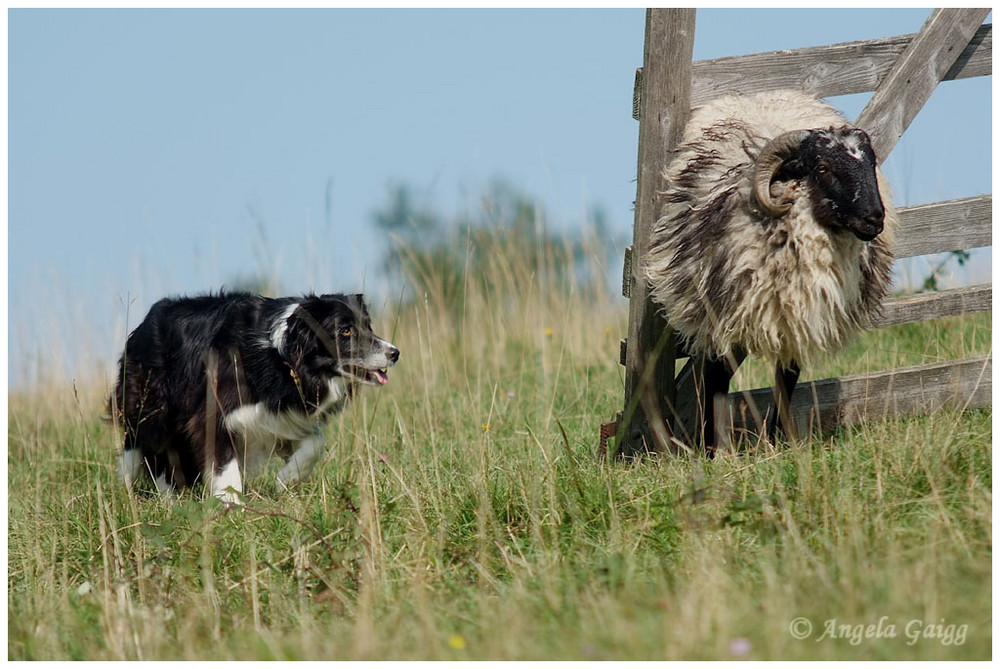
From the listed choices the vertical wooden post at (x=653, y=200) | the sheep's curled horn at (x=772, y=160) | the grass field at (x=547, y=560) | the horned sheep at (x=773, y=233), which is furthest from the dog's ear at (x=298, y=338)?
the sheep's curled horn at (x=772, y=160)

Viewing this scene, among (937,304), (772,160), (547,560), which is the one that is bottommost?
(547,560)

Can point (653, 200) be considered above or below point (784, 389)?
above

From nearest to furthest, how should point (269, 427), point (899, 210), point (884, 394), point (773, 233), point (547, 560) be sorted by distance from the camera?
point (547, 560) < point (773, 233) < point (899, 210) < point (884, 394) < point (269, 427)

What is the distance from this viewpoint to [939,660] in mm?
2443

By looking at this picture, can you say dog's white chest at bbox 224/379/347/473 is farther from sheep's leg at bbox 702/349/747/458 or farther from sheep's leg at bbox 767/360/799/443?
sheep's leg at bbox 767/360/799/443

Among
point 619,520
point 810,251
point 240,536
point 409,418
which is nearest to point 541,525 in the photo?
point 619,520

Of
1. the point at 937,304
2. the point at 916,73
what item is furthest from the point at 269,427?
the point at 916,73

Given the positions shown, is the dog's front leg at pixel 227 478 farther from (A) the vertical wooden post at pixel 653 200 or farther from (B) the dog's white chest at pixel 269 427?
(A) the vertical wooden post at pixel 653 200

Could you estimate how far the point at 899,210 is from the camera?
15.5 feet

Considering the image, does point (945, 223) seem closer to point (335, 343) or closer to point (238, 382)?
point (335, 343)

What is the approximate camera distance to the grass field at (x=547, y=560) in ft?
8.78

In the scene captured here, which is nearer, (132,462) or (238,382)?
(238,382)

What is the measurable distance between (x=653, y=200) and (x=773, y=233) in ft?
2.14

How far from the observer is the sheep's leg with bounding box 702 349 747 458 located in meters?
4.69
